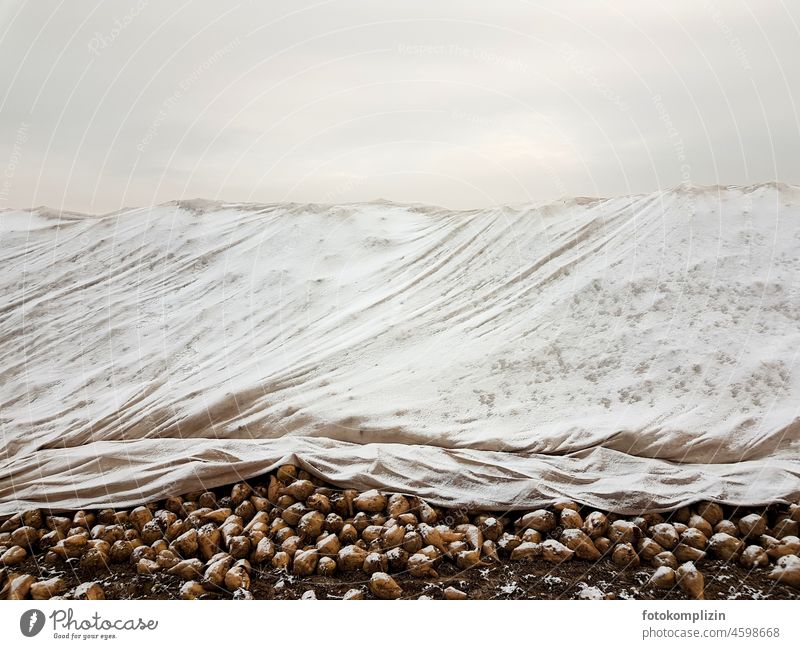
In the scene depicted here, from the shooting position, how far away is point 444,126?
233 cm

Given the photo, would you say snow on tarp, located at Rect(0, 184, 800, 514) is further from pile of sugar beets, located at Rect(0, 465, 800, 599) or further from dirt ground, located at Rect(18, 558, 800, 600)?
dirt ground, located at Rect(18, 558, 800, 600)

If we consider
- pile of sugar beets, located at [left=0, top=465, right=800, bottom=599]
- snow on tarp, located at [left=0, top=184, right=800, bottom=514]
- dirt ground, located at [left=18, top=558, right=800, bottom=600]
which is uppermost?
snow on tarp, located at [left=0, top=184, right=800, bottom=514]

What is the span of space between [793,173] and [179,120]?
6.29 feet

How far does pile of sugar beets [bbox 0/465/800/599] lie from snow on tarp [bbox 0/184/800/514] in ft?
0.17

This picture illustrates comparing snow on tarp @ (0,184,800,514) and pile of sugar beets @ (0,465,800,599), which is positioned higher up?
snow on tarp @ (0,184,800,514)

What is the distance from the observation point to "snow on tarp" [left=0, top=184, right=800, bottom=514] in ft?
5.71

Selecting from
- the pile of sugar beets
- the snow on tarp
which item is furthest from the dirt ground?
the snow on tarp

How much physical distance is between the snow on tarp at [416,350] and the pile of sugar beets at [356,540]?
51 mm

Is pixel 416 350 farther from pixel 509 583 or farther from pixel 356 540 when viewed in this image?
pixel 509 583

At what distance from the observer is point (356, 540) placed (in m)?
1.57

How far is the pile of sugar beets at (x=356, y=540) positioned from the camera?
148cm

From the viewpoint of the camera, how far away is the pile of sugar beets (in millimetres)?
1478

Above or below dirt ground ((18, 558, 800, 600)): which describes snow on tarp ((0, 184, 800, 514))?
above

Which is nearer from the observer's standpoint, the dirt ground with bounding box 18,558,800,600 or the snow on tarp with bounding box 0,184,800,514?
the dirt ground with bounding box 18,558,800,600
